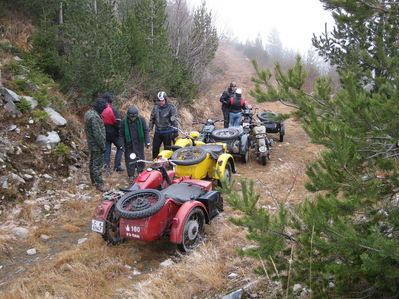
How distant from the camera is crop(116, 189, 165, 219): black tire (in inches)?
161

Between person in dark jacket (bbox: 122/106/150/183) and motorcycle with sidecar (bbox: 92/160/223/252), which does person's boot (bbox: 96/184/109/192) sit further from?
motorcycle with sidecar (bbox: 92/160/223/252)

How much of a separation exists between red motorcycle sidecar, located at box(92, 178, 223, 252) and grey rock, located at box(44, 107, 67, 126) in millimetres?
4045

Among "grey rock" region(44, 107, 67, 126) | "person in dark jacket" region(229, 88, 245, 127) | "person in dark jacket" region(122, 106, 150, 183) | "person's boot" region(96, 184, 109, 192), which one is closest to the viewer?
"person's boot" region(96, 184, 109, 192)

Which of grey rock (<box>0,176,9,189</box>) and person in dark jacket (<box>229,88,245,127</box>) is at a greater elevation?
person in dark jacket (<box>229,88,245,127</box>)

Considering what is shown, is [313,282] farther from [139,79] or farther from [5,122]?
[139,79]

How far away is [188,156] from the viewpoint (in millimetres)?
5758

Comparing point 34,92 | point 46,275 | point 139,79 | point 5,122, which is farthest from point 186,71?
point 46,275

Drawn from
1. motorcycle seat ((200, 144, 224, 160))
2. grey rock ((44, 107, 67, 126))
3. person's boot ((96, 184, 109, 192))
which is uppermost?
grey rock ((44, 107, 67, 126))

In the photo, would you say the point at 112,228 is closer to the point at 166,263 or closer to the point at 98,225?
the point at 98,225

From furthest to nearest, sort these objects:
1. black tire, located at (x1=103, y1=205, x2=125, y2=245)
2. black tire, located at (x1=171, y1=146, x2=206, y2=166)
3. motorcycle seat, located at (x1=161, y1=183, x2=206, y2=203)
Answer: black tire, located at (x1=171, y1=146, x2=206, y2=166) < motorcycle seat, located at (x1=161, y1=183, x2=206, y2=203) < black tire, located at (x1=103, y1=205, x2=125, y2=245)

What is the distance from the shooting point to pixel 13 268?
14.0ft

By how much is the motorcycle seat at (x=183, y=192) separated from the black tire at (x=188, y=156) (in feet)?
1.43

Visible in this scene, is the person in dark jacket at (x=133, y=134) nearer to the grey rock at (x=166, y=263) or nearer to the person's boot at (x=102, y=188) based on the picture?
the person's boot at (x=102, y=188)

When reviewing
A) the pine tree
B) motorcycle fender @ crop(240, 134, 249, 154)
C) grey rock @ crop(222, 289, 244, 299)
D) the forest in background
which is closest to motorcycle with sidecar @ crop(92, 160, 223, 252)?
grey rock @ crop(222, 289, 244, 299)
